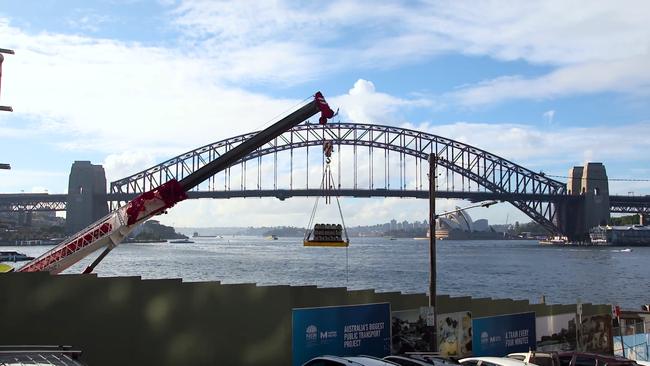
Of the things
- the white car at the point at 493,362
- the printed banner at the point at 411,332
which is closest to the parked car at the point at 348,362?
the white car at the point at 493,362

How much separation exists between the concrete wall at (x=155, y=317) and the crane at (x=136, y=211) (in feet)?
25.2

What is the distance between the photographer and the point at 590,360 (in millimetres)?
16922

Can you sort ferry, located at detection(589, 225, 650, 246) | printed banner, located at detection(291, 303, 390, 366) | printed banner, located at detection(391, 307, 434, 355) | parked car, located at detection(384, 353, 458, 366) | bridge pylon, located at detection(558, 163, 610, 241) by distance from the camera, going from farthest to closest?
ferry, located at detection(589, 225, 650, 246)
bridge pylon, located at detection(558, 163, 610, 241)
printed banner, located at detection(391, 307, 434, 355)
printed banner, located at detection(291, 303, 390, 366)
parked car, located at detection(384, 353, 458, 366)

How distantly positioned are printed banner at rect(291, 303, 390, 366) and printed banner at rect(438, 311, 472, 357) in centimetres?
201

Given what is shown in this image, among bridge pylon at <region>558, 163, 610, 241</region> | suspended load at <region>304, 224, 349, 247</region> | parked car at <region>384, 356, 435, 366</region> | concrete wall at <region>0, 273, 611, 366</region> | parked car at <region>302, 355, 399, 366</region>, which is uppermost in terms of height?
bridge pylon at <region>558, 163, 610, 241</region>

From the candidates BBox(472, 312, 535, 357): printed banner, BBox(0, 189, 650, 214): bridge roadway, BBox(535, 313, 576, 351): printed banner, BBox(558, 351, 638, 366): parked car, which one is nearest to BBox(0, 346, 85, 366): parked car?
BBox(558, 351, 638, 366): parked car

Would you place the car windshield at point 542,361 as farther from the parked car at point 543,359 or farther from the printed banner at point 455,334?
the printed banner at point 455,334

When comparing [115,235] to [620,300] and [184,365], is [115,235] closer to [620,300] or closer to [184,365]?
[184,365]

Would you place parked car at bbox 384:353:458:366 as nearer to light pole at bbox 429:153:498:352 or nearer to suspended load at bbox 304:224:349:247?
light pole at bbox 429:153:498:352

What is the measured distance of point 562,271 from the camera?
3738 inches

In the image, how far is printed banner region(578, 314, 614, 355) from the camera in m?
22.0

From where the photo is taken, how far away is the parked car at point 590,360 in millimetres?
16609

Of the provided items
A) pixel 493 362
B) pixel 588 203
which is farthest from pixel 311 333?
pixel 588 203

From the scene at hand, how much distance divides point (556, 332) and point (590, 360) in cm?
505
